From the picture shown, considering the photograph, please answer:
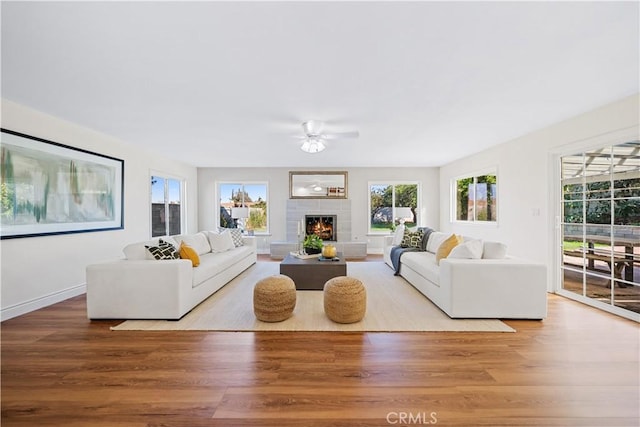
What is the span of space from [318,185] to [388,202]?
2.05m

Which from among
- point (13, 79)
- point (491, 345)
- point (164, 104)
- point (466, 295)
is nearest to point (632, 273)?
point (466, 295)

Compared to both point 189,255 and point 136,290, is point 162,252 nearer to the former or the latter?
point 189,255

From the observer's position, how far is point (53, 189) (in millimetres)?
3699

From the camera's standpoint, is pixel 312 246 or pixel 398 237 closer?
pixel 312 246

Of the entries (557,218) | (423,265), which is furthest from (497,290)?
(557,218)

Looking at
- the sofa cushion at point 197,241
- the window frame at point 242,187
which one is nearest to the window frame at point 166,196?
the window frame at point 242,187

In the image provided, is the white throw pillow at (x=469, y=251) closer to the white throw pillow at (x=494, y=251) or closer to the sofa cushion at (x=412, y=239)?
the white throw pillow at (x=494, y=251)

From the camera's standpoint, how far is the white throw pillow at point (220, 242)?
5312 mm

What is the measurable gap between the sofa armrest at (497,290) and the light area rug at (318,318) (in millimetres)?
155

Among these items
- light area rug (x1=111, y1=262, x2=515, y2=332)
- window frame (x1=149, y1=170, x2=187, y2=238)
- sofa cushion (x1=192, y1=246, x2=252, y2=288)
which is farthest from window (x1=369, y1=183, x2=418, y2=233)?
window frame (x1=149, y1=170, x2=187, y2=238)

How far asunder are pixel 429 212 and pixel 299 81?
6.49 metres

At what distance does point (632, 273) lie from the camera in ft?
10.8

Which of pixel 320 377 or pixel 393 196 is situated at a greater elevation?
pixel 393 196

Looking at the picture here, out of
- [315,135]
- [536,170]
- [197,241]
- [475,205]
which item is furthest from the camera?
[475,205]
